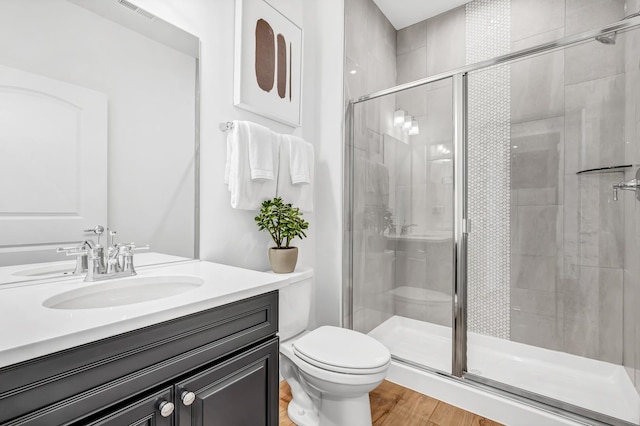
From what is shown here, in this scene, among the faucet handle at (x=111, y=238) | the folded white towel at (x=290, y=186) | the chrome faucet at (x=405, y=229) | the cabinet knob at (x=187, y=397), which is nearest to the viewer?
the cabinet knob at (x=187, y=397)

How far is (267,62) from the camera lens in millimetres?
1775

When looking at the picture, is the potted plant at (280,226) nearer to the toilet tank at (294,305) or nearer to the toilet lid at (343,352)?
the toilet tank at (294,305)

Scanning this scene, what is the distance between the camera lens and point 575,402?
57.1 inches

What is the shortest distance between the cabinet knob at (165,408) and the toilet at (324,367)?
646mm

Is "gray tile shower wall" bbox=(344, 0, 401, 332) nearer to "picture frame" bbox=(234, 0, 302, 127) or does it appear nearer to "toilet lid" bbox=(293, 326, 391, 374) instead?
"picture frame" bbox=(234, 0, 302, 127)

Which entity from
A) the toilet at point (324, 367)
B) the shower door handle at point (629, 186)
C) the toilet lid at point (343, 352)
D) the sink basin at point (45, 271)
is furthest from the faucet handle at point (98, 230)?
the shower door handle at point (629, 186)

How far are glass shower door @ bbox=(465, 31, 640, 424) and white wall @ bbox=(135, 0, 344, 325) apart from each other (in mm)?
849

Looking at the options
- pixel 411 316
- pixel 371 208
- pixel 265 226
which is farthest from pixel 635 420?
pixel 265 226

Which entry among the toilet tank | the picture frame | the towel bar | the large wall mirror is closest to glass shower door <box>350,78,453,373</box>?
the picture frame

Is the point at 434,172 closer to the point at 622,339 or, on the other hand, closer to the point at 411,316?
the point at 411,316

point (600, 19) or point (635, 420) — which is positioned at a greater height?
point (600, 19)

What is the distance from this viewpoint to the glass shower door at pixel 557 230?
5.01 feet

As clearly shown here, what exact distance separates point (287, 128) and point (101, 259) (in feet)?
A: 4.14

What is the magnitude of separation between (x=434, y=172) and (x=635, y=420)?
4.73 ft
